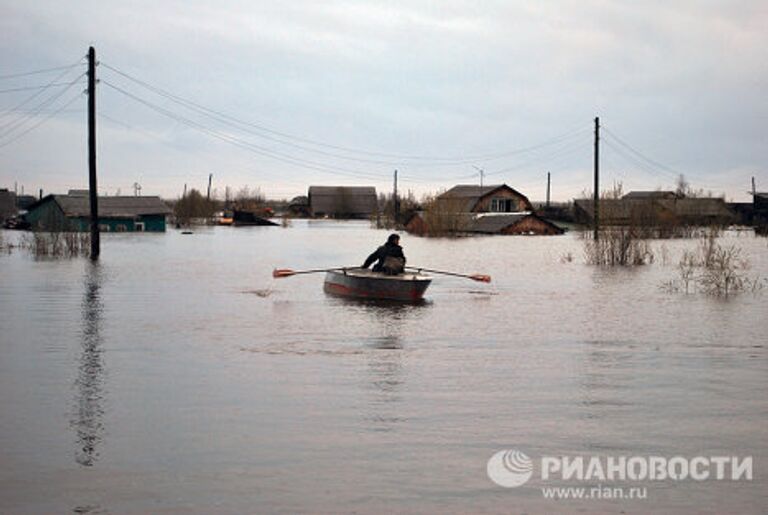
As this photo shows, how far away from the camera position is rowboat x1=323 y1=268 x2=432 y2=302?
2641 cm

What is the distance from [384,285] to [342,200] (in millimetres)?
130975

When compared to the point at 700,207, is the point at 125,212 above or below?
below

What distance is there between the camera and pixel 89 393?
43.5 feet

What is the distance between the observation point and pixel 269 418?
11688mm

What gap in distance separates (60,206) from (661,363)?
7107 centimetres

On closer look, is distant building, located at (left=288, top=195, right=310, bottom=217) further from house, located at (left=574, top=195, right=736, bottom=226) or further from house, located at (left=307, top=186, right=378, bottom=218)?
house, located at (left=574, top=195, right=736, bottom=226)

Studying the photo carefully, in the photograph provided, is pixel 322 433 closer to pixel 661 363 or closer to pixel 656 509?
pixel 656 509

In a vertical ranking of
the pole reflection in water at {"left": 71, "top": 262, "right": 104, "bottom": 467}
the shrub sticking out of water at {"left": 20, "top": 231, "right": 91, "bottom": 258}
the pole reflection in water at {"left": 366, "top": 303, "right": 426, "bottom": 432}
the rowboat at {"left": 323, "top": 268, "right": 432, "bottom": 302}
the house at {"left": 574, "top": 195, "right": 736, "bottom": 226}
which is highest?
the house at {"left": 574, "top": 195, "right": 736, "bottom": 226}

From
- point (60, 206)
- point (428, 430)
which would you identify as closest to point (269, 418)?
point (428, 430)

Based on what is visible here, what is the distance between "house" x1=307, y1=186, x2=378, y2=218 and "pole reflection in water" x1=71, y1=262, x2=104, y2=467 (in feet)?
435

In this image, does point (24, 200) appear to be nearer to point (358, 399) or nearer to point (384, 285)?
point (384, 285)

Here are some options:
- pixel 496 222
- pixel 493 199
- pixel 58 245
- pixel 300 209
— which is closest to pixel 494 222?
pixel 496 222

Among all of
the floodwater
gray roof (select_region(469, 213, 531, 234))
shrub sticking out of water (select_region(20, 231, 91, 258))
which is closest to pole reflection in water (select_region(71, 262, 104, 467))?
the floodwater

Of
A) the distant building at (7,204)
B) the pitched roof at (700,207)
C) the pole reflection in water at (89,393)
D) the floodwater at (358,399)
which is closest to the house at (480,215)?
the pitched roof at (700,207)
